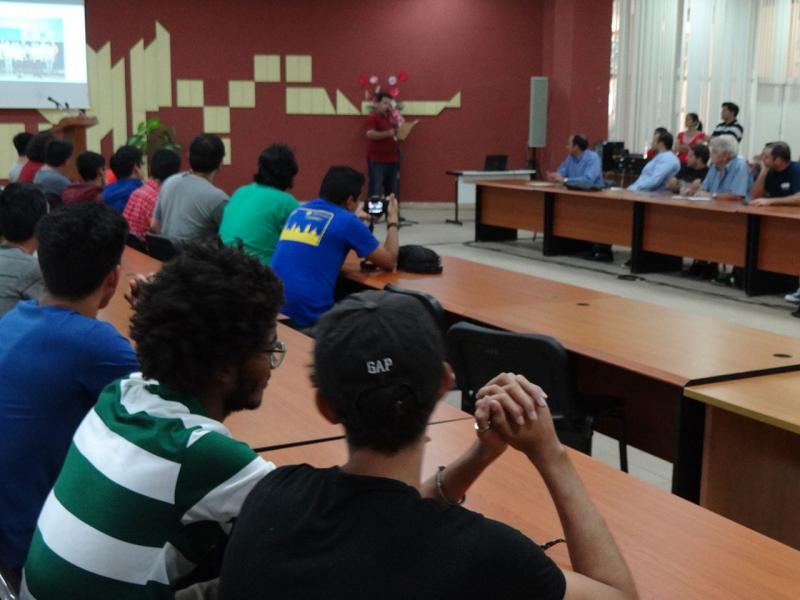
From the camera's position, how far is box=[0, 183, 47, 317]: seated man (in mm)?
2996

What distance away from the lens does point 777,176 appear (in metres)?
8.12

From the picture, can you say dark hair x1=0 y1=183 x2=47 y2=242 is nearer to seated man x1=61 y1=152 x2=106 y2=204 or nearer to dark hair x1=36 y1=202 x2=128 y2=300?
dark hair x1=36 y1=202 x2=128 y2=300

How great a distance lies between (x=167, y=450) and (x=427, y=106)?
1183cm

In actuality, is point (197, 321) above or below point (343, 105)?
below

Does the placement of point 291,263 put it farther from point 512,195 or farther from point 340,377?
point 512,195

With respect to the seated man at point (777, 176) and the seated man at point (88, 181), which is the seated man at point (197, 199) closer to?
the seated man at point (88, 181)

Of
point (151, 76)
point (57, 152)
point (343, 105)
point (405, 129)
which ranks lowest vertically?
point (57, 152)

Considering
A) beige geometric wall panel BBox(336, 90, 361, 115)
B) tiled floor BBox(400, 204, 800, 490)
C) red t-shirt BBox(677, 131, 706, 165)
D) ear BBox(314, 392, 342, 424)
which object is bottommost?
tiled floor BBox(400, 204, 800, 490)

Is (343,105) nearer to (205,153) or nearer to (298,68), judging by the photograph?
(298,68)

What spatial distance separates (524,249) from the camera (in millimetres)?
9984

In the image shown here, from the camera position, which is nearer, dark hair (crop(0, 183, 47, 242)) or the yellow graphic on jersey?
dark hair (crop(0, 183, 47, 242))

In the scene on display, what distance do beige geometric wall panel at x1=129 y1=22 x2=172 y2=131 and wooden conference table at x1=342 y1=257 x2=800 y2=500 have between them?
8079 mm

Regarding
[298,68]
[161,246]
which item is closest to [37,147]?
[161,246]

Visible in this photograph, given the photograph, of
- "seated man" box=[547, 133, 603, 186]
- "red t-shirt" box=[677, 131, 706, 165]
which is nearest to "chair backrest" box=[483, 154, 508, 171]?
"seated man" box=[547, 133, 603, 186]
